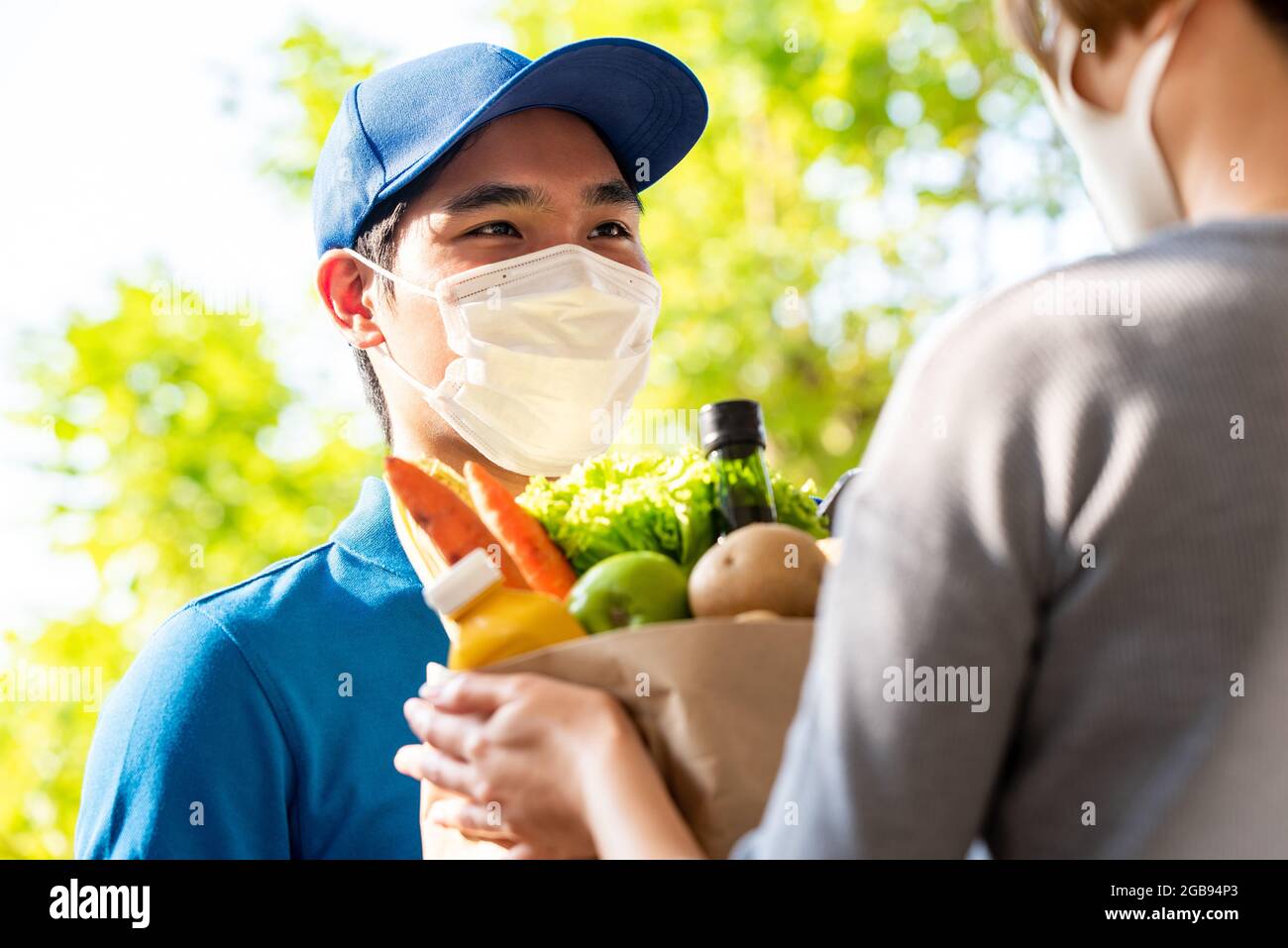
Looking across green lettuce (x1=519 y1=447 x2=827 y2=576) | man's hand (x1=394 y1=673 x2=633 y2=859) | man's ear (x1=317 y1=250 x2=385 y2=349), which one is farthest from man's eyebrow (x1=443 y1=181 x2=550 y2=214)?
man's hand (x1=394 y1=673 x2=633 y2=859)

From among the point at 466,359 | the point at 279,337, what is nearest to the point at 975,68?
the point at 279,337

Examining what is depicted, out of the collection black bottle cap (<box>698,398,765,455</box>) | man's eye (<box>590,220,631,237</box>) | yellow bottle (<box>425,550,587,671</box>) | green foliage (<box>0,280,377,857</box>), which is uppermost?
green foliage (<box>0,280,377,857</box>)

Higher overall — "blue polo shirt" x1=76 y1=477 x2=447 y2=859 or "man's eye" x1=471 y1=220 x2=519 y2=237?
"man's eye" x1=471 y1=220 x2=519 y2=237

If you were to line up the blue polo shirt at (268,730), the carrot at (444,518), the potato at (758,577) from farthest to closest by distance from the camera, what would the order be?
the blue polo shirt at (268,730), the carrot at (444,518), the potato at (758,577)

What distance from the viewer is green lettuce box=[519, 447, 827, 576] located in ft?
4.65

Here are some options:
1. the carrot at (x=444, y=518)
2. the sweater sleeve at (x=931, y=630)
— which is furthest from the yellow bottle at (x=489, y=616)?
the sweater sleeve at (x=931, y=630)

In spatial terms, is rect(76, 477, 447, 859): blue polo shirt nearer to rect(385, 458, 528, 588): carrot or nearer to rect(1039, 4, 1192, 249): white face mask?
rect(385, 458, 528, 588): carrot

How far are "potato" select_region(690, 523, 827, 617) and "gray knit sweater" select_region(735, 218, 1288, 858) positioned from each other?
0.30 meters

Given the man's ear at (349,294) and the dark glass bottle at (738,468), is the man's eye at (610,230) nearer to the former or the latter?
the man's ear at (349,294)

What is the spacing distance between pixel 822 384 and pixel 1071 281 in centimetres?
837

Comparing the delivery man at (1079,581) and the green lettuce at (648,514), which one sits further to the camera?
the green lettuce at (648,514)

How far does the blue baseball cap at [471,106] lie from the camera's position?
7.01ft

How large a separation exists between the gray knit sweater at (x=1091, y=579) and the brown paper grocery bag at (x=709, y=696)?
22 cm
